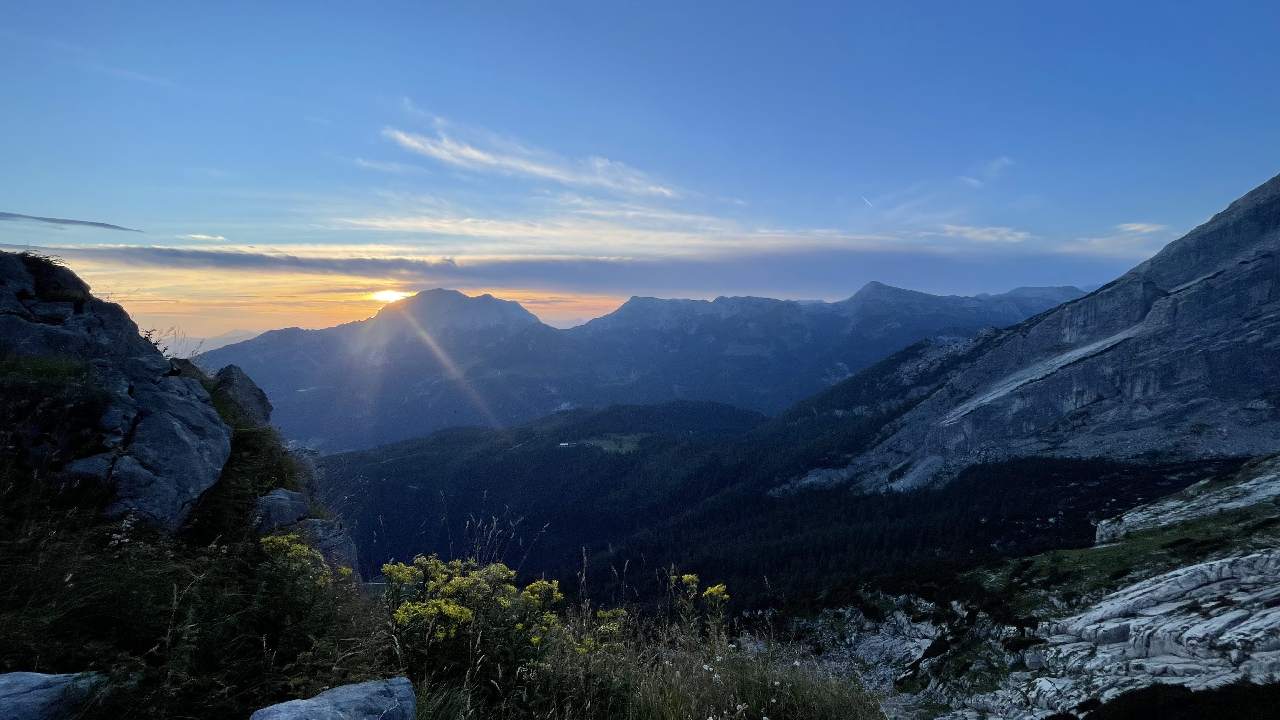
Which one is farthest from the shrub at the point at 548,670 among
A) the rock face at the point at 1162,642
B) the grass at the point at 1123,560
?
the grass at the point at 1123,560

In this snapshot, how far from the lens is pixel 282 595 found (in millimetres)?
6027

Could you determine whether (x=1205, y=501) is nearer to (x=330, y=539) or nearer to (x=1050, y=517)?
(x=1050, y=517)

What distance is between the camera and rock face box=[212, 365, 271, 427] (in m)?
15.4

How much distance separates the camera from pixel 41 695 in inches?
147

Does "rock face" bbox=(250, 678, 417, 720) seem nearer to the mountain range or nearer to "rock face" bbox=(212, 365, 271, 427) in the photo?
the mountain range

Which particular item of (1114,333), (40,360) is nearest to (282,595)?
(40,360)

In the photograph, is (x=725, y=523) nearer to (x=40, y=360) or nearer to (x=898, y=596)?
(x=898, y=596)

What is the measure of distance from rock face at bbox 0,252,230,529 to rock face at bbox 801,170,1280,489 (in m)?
159

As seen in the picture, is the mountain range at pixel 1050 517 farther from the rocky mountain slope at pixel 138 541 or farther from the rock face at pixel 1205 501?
the rocky mountain slope at pixel 138 541

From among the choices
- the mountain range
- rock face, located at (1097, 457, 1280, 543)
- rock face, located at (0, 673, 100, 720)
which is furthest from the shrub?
rock face, located at (1097, 457, 1280, 543)

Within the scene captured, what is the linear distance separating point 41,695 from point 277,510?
711 cm

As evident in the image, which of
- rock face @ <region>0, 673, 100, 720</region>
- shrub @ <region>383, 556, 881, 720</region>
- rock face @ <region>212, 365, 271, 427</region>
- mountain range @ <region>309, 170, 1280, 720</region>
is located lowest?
mountain range @ <region>309, 170, 1280, 720</region>

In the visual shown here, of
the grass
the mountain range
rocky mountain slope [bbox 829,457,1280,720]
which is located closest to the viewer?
rocky mountain slope [bbox 829,457,1280,720]

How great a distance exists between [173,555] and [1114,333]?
213 metres
